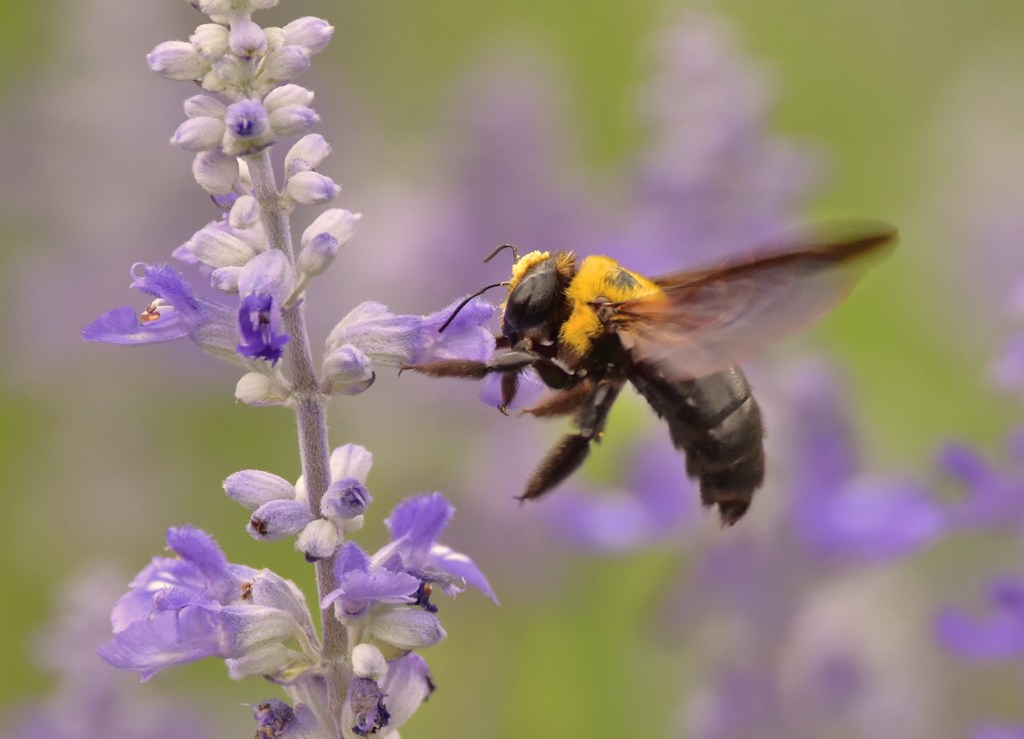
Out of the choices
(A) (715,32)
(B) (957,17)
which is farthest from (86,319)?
(B) (957,17)

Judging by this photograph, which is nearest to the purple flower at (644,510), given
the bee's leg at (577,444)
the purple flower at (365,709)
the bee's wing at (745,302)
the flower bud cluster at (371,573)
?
the bee's leg at (577,444)

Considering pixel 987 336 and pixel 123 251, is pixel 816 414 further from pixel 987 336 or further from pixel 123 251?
pixel 123 251

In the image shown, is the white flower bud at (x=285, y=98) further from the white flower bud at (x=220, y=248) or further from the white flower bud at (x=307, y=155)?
the white flower bud at (x=220, y=248)

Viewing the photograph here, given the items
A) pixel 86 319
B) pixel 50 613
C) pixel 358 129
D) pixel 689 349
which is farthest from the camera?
pixel 358 129

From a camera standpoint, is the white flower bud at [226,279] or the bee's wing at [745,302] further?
the bee's wing at [745,302]

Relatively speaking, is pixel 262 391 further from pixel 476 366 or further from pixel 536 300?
pixel 536 300

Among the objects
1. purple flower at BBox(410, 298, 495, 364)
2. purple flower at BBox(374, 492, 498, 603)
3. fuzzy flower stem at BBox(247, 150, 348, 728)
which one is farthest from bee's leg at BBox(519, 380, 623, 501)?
fuzzy flower stem at BBox(247, 150, 348, 728)
